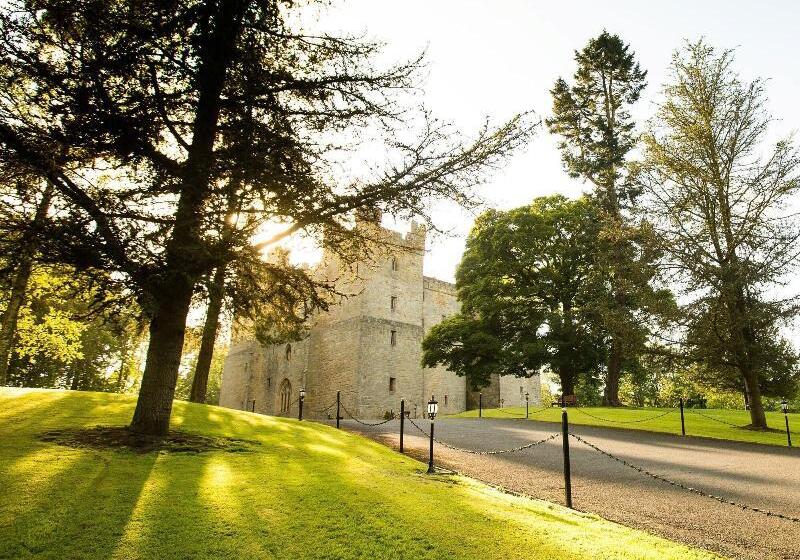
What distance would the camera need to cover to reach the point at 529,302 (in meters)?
26.1

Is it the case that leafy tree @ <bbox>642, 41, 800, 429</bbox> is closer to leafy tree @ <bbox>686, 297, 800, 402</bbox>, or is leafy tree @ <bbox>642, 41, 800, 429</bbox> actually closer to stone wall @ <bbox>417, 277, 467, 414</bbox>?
leafy tree @ <bbox>686, 297, 800, 402</bbox>

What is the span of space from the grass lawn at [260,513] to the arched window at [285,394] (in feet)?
97.5

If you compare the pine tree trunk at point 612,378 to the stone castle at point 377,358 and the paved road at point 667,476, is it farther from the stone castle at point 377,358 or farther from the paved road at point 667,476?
the paved road at point 667,476

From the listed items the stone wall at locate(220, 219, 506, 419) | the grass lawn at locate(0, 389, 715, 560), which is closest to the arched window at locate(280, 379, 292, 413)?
the stone wall at locate(220, 219, 506, 419)

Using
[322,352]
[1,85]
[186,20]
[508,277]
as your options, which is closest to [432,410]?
[186,20]

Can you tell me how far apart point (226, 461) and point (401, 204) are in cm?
512

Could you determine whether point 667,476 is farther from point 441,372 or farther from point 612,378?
point 441,372

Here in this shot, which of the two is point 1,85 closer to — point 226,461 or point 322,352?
point 226,461

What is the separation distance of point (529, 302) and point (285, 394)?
20646 mm

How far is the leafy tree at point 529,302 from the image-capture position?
2403cm

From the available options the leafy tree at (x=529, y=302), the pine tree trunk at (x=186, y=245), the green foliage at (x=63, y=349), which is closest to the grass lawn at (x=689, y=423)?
the leafy tree at (x=529, y=302)

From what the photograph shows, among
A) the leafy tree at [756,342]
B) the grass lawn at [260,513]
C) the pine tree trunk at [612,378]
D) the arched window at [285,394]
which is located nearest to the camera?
the grass lawn at [260,513]

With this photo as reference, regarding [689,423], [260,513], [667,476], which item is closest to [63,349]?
[260,513]

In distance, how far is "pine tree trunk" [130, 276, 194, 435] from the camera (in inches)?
314
